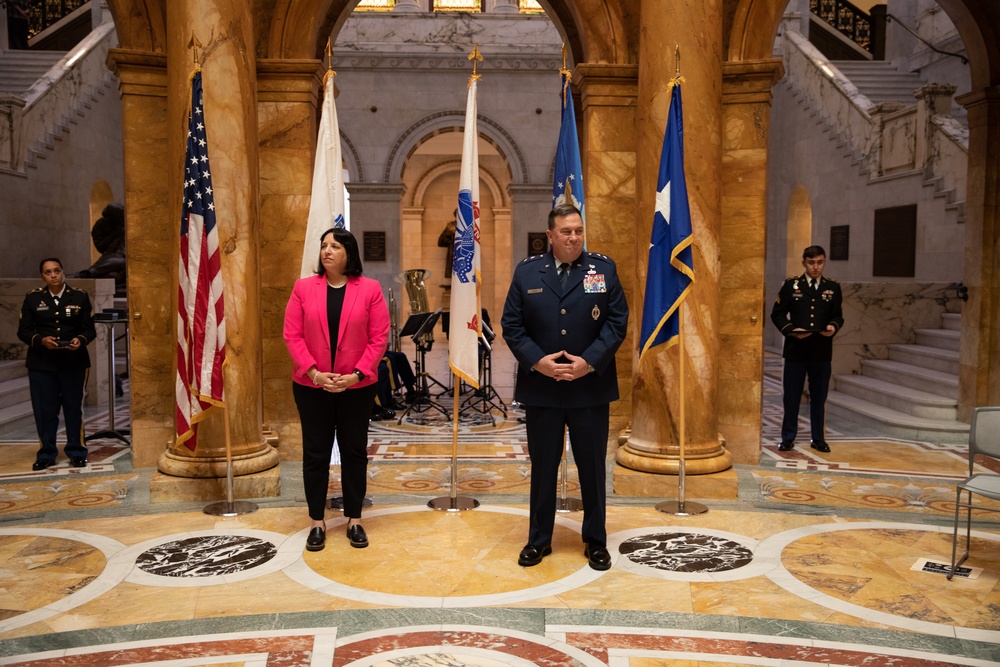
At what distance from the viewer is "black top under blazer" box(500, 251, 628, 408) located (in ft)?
15.4

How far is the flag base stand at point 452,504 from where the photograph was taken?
5.98 metres

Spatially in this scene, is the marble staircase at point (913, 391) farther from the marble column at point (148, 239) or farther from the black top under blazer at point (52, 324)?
the black top under blazer at point (52, 324)

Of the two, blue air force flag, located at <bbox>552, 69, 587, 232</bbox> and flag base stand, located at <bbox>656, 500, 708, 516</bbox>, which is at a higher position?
blue air force flag, located at <bbox>552, 69, 587, 232</bbox>

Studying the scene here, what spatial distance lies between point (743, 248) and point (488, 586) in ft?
13.1

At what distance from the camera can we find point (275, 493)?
633 centimetres

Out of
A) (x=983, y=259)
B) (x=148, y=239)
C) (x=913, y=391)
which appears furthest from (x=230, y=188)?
(x=913, y=391)

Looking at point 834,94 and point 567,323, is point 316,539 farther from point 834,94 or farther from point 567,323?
point 834,94

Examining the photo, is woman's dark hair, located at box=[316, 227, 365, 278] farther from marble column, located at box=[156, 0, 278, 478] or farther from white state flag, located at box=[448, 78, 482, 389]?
marble column, located at box=[156, 0, 278, 478]

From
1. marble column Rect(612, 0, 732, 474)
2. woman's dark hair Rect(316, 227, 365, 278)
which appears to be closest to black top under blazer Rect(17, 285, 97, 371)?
woman's dark hair Rect(316, 227, 365, 278)

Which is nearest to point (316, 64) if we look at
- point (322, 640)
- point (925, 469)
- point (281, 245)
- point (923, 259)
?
point (281, 245)

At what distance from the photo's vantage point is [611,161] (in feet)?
25.0

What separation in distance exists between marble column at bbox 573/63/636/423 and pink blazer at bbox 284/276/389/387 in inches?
118

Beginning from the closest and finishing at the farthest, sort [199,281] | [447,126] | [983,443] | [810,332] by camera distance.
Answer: [983,443]
[199,281]
[810,332]
[447,126]

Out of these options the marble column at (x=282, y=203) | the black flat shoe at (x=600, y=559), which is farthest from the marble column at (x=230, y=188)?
the black flat shoe at (x=600, y=559)
